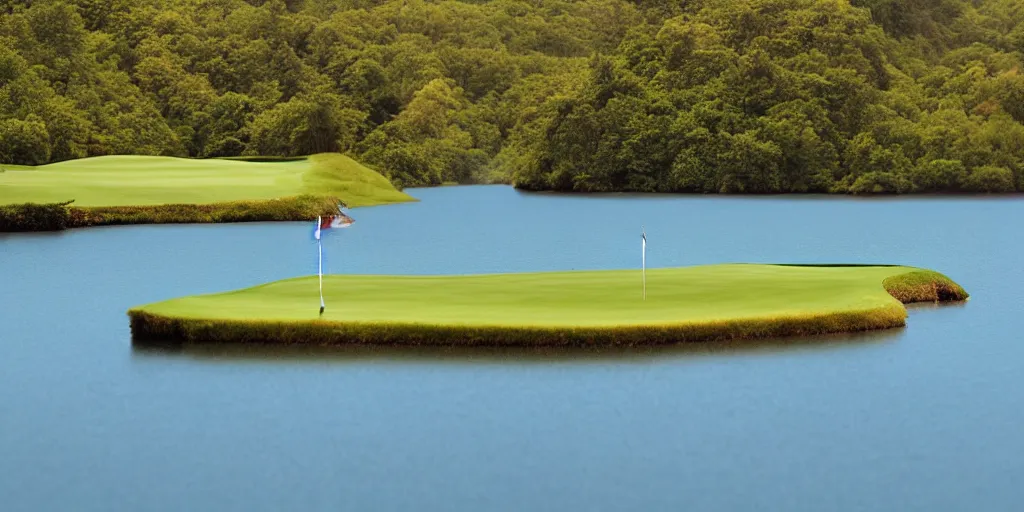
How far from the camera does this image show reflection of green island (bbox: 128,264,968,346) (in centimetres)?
2811

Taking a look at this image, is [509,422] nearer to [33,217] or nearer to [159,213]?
[33,217]

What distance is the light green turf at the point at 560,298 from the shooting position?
29516 mm

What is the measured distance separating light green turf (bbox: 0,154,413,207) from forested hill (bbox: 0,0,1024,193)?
586 inches

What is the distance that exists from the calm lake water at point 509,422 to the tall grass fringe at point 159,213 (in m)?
26.5

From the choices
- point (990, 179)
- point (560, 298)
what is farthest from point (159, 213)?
point (990, 179)

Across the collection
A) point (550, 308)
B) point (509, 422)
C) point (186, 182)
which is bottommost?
point (509, 422)

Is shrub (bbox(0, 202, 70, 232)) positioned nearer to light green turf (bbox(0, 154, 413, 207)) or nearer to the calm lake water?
light green turf (bbox(0, 154, 413, 207))

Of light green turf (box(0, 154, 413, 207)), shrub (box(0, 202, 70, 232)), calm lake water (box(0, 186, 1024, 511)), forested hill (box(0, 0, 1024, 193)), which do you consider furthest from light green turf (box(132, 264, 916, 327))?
forested hill (box(0, 0, 1024, 193))

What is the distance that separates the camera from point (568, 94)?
122062 millimetres

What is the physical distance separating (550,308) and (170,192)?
51579 mm

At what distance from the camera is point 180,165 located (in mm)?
92812

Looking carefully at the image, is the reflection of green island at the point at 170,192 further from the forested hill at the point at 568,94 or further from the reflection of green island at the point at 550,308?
the reflection of green island at the point at 550,308

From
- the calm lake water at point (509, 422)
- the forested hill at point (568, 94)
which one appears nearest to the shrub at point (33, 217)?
the calm lake water at point (509, 422)

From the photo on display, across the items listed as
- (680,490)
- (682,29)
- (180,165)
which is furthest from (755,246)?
(682,29)
